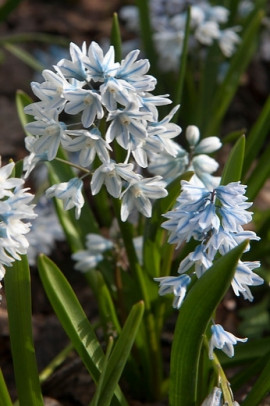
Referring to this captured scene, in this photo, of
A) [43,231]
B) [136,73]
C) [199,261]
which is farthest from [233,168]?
[43,231]

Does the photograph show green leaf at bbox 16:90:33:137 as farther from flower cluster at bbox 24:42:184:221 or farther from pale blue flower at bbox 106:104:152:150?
pale blue flower at bbox 106:104:152:150

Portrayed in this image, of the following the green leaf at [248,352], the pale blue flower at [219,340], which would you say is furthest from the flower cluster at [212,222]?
the green leaf at [248,352]

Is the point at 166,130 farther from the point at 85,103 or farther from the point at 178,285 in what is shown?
the point at 178,285

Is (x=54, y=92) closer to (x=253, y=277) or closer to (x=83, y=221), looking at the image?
(x=253, y=277)

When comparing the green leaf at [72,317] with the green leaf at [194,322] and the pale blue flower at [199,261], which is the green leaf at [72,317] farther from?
the pale blue flower at [199,261]

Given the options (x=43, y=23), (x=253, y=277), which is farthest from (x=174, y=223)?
(x=43, y=23)

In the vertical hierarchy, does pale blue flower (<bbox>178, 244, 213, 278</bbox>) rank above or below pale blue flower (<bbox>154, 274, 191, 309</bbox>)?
above

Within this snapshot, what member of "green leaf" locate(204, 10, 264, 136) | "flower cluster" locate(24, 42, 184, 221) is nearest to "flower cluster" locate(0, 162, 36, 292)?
"flower cluster" locate(24, 42, 184, 221)
